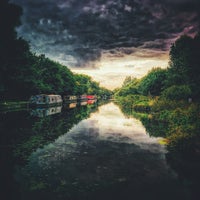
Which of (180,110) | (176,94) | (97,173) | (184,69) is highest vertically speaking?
(184,69)

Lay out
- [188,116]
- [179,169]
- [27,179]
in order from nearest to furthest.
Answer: [27,179] → [179,169] → [188,116]

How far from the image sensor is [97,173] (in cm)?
982

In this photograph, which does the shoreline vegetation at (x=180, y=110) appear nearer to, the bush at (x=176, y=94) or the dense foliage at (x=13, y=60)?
the bush at (x=176, y=94)

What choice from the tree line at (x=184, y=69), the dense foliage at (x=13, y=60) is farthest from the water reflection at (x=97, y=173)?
the dense foliage at (x=13, y=60)

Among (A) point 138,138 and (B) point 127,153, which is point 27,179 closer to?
(B) point 127,153

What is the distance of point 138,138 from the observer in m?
17.5

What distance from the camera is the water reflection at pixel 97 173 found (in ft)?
25.9

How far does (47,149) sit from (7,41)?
34.6 m

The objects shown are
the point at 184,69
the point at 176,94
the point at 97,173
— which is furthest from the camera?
the point at 184,69

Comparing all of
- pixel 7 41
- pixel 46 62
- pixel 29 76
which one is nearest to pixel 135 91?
pixel 46 62

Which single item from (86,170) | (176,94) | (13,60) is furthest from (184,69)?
(86,170)

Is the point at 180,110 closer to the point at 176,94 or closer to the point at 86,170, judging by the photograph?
the point at 86,170

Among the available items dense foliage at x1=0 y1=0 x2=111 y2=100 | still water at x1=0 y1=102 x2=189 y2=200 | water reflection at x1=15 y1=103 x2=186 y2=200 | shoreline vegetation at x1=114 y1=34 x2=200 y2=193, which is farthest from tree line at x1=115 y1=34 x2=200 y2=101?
water reflection at x1=15 y1=103 x2=186 y2=200

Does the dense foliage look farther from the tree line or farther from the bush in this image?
the tree line
